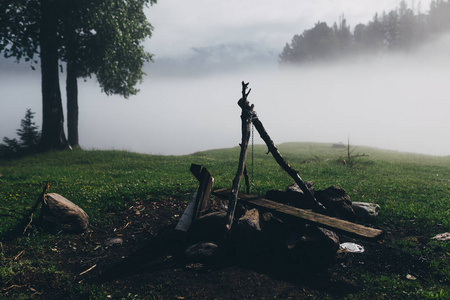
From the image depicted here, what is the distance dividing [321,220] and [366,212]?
9.50 feet

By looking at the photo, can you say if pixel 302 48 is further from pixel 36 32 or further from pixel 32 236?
pixel 32 236

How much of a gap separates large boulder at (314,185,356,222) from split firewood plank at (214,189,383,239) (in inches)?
58.6

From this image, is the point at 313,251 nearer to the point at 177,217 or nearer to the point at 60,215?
the point at 177,217

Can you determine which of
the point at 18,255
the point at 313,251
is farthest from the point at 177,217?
the point at 313,251

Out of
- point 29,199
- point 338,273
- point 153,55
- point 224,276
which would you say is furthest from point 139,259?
point 153,55

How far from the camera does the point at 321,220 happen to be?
7.49m

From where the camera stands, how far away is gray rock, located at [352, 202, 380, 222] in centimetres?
952

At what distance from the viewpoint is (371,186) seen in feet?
46.0

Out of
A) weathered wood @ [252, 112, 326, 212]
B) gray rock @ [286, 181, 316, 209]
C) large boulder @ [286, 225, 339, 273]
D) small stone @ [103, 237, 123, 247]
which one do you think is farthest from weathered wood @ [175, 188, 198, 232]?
gray rock @ [286, 181, 316, 209]

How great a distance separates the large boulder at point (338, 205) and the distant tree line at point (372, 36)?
10287 cm

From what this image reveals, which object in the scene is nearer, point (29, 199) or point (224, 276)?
point (224, 276)

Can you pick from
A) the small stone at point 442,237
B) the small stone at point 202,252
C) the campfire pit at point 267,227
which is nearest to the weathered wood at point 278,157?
the campfire pit at point 267,227

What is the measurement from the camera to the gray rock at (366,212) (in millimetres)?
9523

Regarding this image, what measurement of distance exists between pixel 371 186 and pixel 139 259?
10.7 meters
